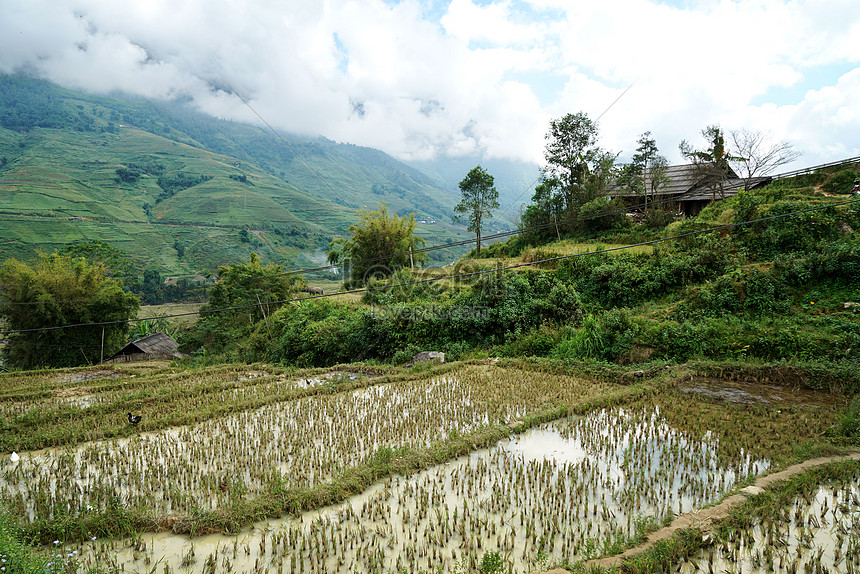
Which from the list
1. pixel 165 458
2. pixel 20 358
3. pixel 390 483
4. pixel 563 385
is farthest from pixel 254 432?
pixel 20 358

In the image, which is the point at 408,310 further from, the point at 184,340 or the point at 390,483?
the point at 184,340

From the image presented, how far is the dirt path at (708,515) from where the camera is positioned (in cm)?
396

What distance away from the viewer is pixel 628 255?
15.6 meters

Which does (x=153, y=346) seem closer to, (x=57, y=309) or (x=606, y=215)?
(x=57, y=309)

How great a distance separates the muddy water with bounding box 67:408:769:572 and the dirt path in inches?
9.7

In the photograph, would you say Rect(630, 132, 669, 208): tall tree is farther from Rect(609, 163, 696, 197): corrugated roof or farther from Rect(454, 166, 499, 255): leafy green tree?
Rect(454, 166, 499, 255): leafy green tree

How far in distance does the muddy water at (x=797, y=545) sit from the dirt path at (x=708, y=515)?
A: 0.26 m

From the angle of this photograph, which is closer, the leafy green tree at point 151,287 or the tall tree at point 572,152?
the tall tree at point 572,152

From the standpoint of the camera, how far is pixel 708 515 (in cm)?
458

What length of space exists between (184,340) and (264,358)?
9.60 m

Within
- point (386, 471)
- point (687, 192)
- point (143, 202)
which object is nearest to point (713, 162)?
point (687, 192)

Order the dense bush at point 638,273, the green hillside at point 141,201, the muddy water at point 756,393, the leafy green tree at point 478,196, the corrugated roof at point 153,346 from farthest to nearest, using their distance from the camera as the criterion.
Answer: the green hillside at point 141,201 < the leafy green tree at point 478,196 < the corrugated roof at point 153,346 < the dense bush at point 638,273 < the muddy water at point 756,393

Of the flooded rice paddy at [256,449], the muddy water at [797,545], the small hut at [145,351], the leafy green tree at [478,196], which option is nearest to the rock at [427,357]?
the flooded rice paddy at [256,449]

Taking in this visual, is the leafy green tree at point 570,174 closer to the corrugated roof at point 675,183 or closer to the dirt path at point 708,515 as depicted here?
the corrugated roof at point 675,183
